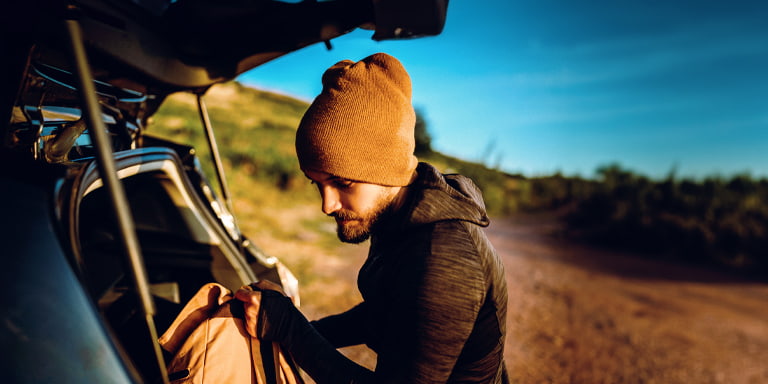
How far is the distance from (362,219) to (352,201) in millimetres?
80

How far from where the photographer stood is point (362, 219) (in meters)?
1.56

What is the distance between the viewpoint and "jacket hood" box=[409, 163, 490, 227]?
4.52ft

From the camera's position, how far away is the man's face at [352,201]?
1543mm

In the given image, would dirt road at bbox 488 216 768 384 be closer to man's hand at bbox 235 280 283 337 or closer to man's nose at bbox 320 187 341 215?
man's nose at bbox 320 187 341 215

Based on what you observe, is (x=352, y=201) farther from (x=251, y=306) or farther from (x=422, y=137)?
(x=422, y=137)

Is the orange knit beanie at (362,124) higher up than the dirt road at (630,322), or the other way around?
the orange knit beanie at (362,124)

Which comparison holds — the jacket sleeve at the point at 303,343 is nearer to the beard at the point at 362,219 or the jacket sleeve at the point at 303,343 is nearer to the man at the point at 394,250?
the man at the point at 394,250

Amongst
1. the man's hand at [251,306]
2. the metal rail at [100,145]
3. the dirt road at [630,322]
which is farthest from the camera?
the dirt road at [630,322]

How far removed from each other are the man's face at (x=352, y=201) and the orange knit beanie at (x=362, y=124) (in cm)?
5

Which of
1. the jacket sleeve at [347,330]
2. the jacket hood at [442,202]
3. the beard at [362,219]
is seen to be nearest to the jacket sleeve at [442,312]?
the jacket hood at [442,202]

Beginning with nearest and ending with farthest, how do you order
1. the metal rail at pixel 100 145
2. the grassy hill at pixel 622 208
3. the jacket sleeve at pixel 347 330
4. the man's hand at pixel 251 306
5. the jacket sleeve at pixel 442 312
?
1. the metal rail at pixel 100 145
2. the jacket sleeve at pixel 442 312
3. the man's hand at pixel 251 306
4. the jacket sleeve at pixel 347 330
5. the grassy hill at pixel 622 208

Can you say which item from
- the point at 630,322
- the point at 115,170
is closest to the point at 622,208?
the point at 630,322

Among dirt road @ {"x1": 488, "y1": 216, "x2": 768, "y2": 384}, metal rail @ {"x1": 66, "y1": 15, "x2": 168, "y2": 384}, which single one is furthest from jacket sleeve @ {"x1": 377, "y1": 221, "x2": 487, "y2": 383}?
dirt road @ {"x1": 488, "y1": 216, "x2": 768, "y2": 384}

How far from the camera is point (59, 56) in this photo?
55.4 inches
